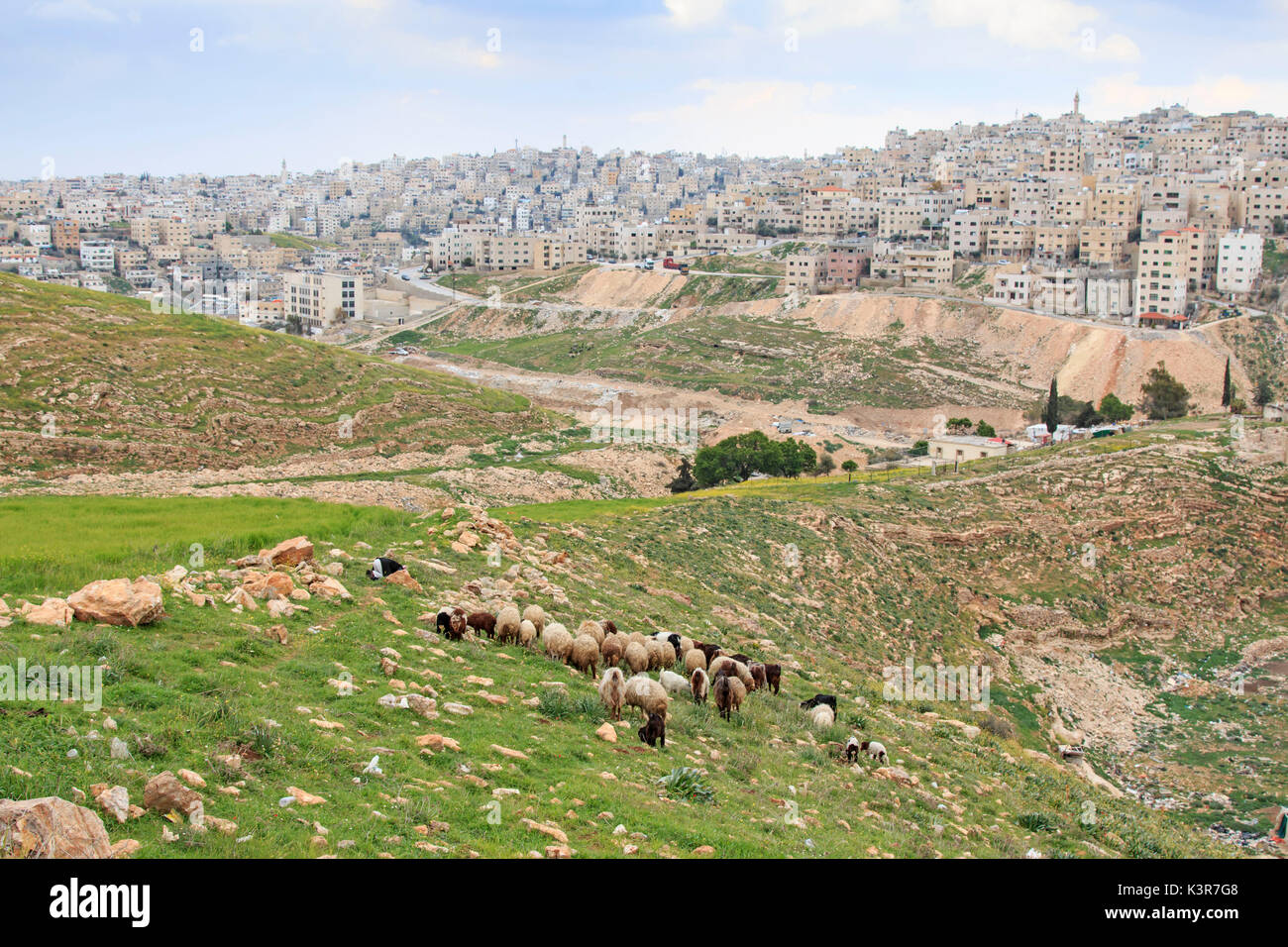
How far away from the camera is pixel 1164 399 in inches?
2633

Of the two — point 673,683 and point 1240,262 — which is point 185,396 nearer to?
point 673,683

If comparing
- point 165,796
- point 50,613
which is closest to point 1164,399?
point 50,613

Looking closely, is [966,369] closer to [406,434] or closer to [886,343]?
[886,343]

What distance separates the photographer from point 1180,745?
26.3 metres

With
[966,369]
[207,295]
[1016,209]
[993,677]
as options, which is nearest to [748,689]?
[993,677]

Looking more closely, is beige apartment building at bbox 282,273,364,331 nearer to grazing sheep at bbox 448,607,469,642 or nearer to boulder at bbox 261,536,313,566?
boulder at bbox 261,536,313,566

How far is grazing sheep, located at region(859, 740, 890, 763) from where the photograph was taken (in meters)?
14.4

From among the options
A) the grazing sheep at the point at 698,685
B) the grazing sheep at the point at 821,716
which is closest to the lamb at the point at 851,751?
the grazing sheep at the point at 821,716

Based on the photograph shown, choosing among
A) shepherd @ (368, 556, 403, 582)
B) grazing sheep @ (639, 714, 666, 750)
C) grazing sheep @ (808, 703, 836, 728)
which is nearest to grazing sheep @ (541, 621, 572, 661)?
shepherd @ (368, 556, 403, 582)

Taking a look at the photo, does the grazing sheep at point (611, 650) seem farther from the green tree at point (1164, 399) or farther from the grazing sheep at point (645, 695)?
the green tree at point (1164, 399)

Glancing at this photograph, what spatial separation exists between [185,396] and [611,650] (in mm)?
34708

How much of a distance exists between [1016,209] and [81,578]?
109940 mm

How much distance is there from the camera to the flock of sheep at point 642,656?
14.3 metres

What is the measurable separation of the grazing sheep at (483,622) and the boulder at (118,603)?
4.07 meters
